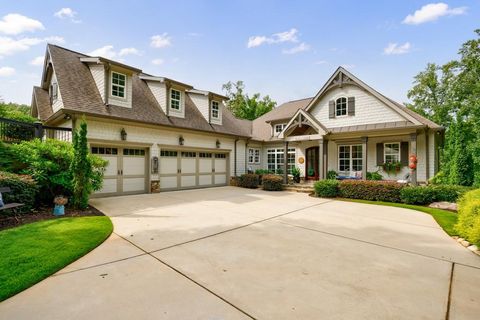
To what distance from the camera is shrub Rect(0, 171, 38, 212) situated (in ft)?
19.2

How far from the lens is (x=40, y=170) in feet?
22.6

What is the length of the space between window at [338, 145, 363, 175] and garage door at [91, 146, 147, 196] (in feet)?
38.4

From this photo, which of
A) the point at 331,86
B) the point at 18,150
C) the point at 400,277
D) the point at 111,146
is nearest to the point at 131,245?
the point at 400,277

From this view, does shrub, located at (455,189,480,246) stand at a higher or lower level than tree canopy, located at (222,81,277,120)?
lower

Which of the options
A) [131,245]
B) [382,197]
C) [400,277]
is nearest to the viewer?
[400,277]

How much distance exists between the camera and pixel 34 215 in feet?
20.2

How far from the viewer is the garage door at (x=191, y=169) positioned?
40.0 feet

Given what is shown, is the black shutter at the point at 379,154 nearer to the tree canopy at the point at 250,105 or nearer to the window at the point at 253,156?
the window at the point at 253,156

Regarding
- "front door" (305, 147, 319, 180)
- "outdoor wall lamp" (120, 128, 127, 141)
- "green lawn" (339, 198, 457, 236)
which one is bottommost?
"green lawn" (339, 198, 457, 236)

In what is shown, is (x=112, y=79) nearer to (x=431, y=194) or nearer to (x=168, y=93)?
(x=168, y=93)

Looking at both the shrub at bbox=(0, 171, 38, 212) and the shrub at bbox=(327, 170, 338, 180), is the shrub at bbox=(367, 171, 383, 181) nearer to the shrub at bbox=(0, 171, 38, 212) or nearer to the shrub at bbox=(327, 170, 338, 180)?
the shrub at bbox=(327, 170, 338, 180)

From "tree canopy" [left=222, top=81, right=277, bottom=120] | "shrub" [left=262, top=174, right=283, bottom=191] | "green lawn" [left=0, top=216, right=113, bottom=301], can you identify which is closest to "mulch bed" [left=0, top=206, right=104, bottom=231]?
"green lawn" [left=0, top=216, right=113, bottom=301]

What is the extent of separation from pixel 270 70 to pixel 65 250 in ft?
61.4

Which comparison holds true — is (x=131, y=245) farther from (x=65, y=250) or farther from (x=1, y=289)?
(x=1, y=289)
